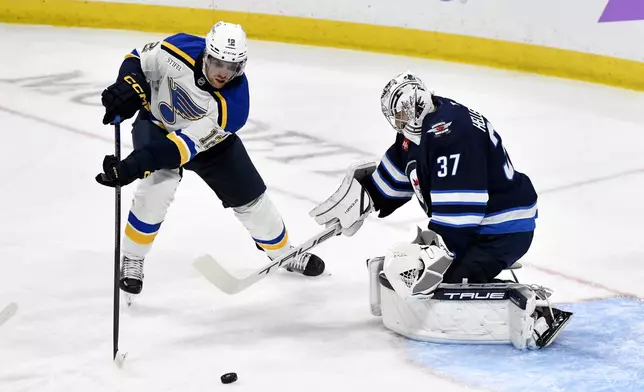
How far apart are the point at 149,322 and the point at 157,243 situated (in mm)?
826

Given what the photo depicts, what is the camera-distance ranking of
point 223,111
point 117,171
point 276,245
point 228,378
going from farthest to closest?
point 276,245, point 223,111, point 117,171, point 228,378

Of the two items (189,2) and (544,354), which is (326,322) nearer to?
(544,354)

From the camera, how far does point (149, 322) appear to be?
331 cm

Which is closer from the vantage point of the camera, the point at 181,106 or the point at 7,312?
the point at 7,312

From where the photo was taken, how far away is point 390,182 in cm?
336

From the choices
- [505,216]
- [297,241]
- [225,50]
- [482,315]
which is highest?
[225,50]

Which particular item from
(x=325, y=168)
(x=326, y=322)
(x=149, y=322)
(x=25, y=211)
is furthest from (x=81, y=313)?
(x=325, y=168)

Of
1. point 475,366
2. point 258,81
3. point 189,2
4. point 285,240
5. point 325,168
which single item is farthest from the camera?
point 189,2

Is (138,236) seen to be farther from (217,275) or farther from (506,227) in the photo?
(506,227)

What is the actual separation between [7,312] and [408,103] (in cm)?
139

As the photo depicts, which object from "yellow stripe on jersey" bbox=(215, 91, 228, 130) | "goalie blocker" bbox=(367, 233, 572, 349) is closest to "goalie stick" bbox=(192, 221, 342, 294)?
"goalie blocker" bbox=(367, 233, 572, 349)

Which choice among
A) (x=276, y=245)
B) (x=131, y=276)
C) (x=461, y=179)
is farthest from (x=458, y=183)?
(x=131, y=276)

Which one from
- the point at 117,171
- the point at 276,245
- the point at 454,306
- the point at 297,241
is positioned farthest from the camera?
the point at 297,241

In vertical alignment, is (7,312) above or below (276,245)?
below
